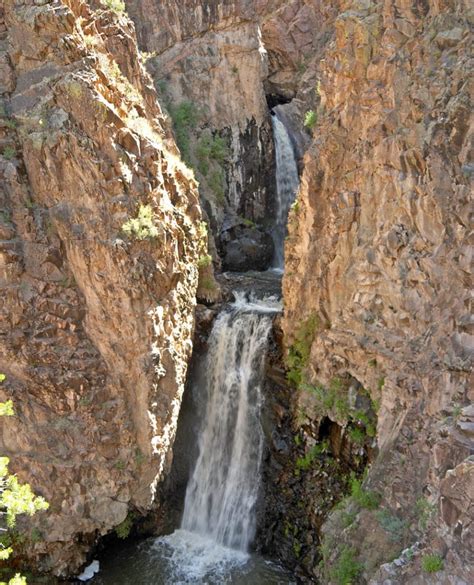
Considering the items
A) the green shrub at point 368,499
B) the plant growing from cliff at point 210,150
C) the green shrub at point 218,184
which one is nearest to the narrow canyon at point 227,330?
the green shrub at point 368,499

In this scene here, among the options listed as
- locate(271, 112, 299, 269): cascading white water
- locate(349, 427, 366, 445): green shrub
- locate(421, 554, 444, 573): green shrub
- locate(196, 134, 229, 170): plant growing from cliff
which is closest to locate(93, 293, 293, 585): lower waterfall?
locate(349, 427, 366, 445): green shrub

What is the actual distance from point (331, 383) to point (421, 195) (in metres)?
6.32

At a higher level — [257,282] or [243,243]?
[243,243]

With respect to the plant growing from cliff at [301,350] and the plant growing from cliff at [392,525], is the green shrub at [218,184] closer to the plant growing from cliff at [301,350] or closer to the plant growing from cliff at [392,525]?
the plant growing from cliff at [301,350]

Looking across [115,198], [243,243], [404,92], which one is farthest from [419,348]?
[243,243]

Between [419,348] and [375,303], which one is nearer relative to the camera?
[419,348]

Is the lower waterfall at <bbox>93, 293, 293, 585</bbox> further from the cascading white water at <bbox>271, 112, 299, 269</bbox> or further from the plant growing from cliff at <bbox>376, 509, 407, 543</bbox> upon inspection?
the cascading white water at <bbox>271, 112, 299, 269</bbox>

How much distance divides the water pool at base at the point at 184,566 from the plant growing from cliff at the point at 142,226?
9.80 metres

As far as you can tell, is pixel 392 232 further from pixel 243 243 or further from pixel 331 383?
pixel 243 243

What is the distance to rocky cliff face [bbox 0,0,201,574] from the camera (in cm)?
1482

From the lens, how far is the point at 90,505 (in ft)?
49.8

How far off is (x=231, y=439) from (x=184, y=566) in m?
4.26

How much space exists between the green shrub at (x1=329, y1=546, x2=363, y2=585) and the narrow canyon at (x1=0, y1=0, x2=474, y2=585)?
5 cm

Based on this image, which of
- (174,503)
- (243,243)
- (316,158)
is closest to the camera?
(316,158)
